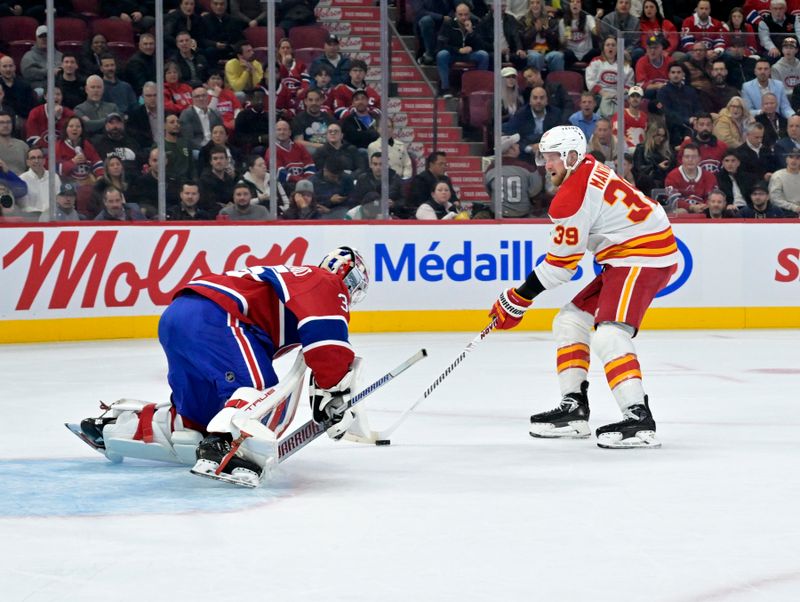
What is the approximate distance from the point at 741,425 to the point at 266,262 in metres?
4.75

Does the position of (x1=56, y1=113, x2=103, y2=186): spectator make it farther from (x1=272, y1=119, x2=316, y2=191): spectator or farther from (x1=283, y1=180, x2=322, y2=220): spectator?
(x1=283, y1=180, x2=322, y2=220): spectator

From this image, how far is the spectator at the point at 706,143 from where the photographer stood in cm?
1017

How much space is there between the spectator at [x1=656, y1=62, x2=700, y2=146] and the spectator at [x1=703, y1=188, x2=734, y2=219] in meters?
0.43

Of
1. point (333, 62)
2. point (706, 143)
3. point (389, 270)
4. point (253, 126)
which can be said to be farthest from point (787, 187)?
point (253, 126)

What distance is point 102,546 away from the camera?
11.1 feet

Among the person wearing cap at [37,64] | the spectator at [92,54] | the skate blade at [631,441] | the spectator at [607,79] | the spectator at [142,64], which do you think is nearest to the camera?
the skate blade at [631,441]

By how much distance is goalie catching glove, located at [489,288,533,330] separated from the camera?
5.12 meters

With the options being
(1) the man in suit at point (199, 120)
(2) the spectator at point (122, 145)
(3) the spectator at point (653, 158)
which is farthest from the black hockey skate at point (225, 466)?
(3) the spectator at point (653, 158)

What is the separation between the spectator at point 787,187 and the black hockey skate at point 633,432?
5.74 m

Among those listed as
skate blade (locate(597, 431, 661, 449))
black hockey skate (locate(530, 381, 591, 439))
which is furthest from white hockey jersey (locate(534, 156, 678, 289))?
skate blade (locate(597, 431, 661, 449))

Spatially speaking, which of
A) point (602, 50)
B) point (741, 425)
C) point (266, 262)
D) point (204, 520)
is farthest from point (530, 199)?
point (204, 520)

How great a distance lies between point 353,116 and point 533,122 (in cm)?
137

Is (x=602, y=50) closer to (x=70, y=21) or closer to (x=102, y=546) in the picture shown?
(x=70, y=21)

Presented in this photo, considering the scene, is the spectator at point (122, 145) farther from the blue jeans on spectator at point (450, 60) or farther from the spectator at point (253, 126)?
the blue jeans on spectator at point (450, 60)
